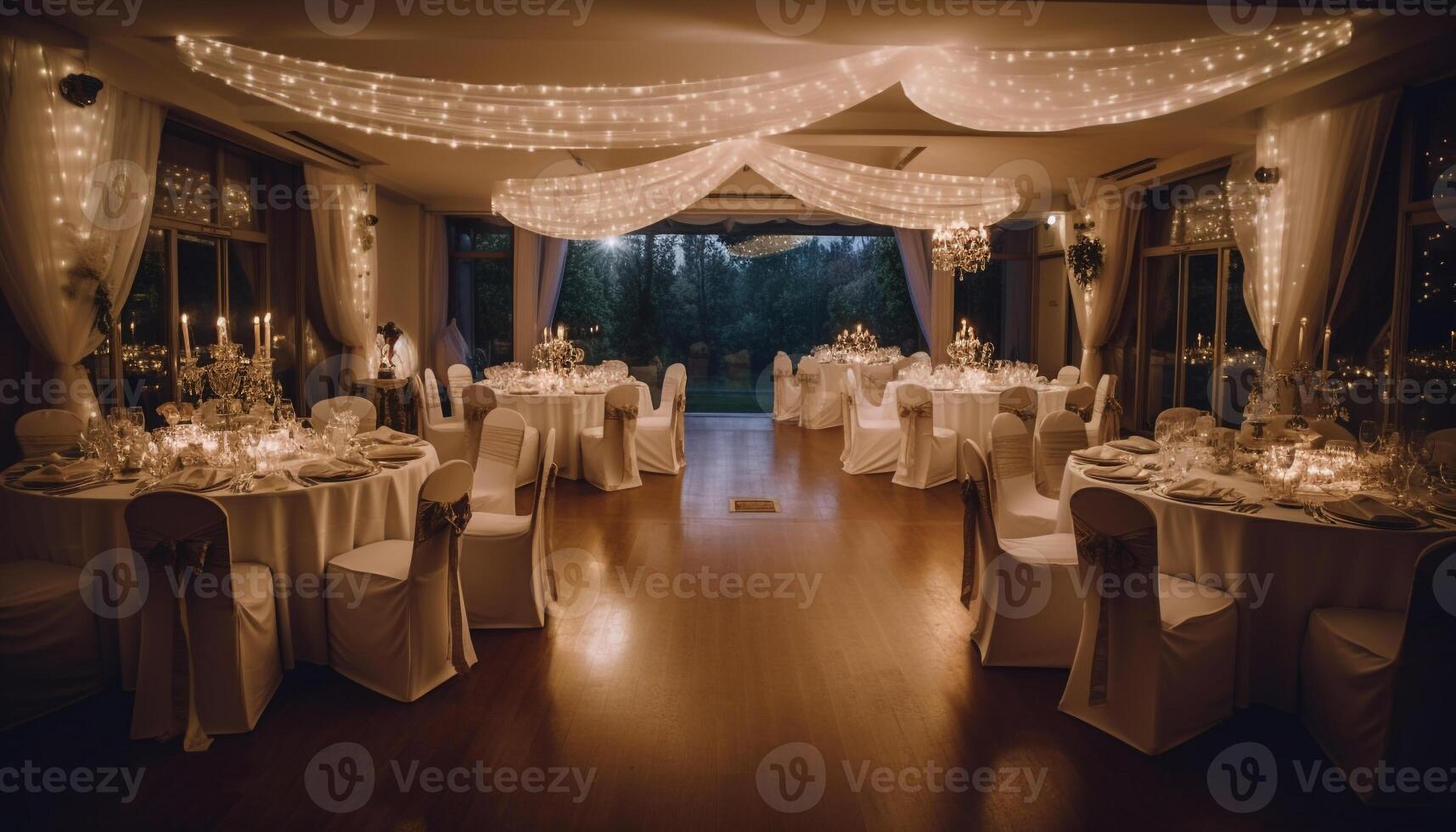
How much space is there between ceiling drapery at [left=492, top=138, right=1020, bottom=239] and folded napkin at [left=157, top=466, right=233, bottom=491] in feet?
12.2

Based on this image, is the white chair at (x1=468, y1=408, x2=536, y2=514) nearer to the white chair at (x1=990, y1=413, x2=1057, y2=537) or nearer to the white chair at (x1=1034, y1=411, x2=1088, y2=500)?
the white chair at (x1=990, y1=413, x2=1057, y2=537)

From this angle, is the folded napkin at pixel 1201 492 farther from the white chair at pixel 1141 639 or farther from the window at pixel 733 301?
the window at pixel 733 301

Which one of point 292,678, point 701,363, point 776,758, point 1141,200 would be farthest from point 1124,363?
point 292,678

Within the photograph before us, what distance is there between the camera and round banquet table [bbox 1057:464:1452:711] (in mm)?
2945

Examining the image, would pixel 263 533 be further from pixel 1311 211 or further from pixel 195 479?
pixel 1311 211

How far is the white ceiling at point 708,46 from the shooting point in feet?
14.6

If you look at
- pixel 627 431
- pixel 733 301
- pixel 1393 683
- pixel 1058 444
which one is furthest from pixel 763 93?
pixel 733 301

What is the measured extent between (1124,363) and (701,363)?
670 centimetres

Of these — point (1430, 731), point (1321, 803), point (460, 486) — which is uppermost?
point (460, 486)

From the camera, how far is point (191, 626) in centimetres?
300

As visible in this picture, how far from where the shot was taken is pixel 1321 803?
2.65m

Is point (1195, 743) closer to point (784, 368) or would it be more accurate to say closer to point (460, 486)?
point (460, 486)

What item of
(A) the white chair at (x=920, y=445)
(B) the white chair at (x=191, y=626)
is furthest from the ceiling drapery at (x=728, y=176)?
(B) the white chair at (x=191, y=626)

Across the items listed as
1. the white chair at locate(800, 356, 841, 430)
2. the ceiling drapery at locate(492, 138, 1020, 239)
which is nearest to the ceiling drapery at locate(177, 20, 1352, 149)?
the ceiling drapery at locate(492, 138, 1020, 239)
